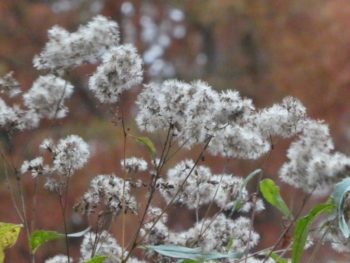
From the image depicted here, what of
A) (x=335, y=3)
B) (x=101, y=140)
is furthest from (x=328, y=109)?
(x=101, y=140)

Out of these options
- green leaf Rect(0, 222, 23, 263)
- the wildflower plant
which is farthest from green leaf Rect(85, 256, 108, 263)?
green leaf Rect(0, 222, 23, 263)

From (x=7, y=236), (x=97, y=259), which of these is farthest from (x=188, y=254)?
(x=7, y=236)

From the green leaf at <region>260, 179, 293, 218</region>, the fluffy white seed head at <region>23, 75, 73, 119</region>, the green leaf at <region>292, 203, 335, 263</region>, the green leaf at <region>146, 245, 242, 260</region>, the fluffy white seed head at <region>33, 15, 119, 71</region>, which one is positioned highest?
the fluffy white seed head at <region>33, 15, 119, 71</region>

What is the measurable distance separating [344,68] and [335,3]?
18.5 inches

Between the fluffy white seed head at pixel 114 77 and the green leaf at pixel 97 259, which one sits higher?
the fluffy white seed head at pixel 114 77

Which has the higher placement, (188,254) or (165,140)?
(165,140)

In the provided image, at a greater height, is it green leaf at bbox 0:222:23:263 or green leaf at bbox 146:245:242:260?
green leaf at bbox 0:222:23:263

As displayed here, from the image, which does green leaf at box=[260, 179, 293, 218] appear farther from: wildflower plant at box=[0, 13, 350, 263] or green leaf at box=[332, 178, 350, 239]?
green leaf at box=[332, 178, 350, 239]

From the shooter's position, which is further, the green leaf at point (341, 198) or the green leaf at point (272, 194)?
the green leaf at point (272, 194)

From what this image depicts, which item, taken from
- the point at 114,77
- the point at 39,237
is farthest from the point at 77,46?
the point at 39,237

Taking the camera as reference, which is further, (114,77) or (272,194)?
(272,194)

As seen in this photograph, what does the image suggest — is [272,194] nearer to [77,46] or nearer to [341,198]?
[341,198]

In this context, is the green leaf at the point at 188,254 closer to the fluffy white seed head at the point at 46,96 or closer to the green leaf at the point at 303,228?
the green leaf at the point at 303,228

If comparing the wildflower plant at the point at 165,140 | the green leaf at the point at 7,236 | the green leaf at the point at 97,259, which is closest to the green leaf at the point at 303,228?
the wildflower plant at the point at 165,140
